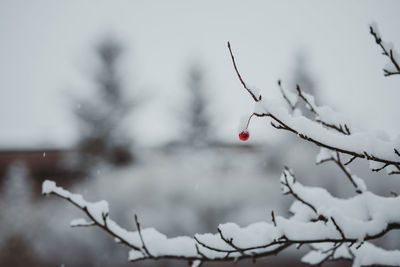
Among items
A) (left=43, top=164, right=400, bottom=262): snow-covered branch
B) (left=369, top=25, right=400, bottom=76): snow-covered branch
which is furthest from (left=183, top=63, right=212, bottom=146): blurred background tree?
(left=369, top=25, right=400, bottom=76): snow-covered branch

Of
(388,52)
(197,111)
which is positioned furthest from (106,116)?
(388,52)

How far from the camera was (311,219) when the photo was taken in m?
1.55

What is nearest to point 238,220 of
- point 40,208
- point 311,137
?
point 40,208

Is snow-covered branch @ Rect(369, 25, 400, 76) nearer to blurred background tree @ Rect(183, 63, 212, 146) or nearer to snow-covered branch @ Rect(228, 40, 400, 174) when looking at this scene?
snow-covered branch @ Rect(228, 40, 400, 174)

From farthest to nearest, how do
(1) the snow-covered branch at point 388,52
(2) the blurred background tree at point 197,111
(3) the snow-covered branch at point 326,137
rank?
(2) the blurred background tree at point 197,111 → (1) the snow-covered branch at point 388,52 → (3) the snow-covered branch at point 326,137

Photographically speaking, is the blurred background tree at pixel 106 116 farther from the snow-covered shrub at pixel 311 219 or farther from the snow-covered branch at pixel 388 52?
the snow-covered branch at pixel 388 52

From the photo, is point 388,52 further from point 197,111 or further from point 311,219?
point 197,111

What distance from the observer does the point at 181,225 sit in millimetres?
8516

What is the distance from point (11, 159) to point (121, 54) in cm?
778

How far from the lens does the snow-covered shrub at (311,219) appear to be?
1.05 m

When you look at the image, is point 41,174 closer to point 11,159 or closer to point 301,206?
point 11,159

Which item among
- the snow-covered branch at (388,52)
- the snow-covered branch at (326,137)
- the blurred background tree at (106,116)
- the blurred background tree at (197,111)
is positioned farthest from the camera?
the blurred background tree at (197,111)

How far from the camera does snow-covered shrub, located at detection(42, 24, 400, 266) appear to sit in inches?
41.3

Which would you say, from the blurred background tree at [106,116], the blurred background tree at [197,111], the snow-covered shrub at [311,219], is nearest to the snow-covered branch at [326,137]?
the snow-covered shrub at [311,219]
